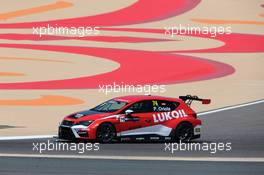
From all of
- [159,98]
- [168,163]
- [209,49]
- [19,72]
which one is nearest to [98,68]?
[19,72]

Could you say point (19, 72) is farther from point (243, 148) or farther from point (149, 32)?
point (243, 148)

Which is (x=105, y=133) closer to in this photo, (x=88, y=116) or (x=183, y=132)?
(x=88, y=116)

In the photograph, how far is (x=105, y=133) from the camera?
19688mm

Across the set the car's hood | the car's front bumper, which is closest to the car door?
the car's hood

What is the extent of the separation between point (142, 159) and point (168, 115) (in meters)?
4.23

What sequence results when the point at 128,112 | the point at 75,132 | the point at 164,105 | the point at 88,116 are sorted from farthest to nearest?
the point at 164,105 → the point at 128,112 → the point at 88,116 → the point at 75,132

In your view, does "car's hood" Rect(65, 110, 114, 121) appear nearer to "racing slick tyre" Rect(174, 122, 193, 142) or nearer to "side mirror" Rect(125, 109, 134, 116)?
"side mirror" Rect(125, 109, 134, 116)

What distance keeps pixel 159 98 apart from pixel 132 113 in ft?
3.38

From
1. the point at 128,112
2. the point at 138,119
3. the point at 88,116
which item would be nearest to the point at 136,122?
the point at 138,119

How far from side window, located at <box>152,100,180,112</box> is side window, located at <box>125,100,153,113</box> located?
148 millimetres

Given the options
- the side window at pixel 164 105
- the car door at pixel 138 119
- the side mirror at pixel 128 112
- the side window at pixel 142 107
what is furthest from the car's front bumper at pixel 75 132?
the side window at pixel 164 105

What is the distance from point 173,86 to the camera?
3500 centimetres

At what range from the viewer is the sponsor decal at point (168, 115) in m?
20.5

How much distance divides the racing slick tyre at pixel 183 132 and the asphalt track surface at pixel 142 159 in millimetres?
294
